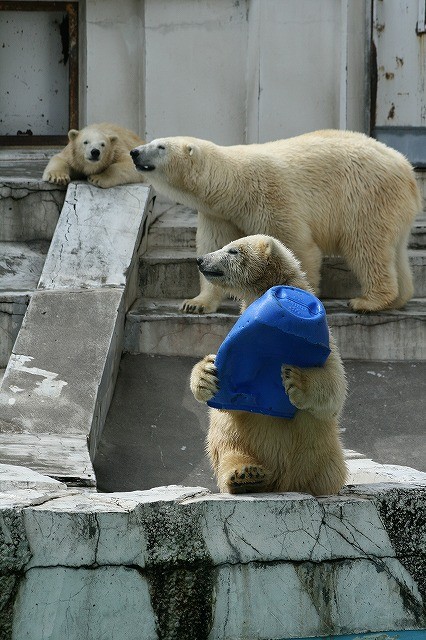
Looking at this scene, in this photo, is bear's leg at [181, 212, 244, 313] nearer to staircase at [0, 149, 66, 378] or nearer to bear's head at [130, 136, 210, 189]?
bear's head at [130, 136, 210, 189]

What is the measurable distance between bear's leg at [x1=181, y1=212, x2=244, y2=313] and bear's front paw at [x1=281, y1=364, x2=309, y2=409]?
118 inches

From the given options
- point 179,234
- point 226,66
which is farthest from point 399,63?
point 179,234

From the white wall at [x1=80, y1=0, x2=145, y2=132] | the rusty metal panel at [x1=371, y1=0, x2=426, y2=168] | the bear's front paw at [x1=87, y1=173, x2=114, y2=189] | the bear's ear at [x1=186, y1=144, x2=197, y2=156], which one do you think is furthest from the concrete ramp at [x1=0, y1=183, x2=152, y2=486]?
the rusty metal panel at [x1=371, y1=0, x2=426, y2=168]

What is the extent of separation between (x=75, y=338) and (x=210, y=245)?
3.78 ft

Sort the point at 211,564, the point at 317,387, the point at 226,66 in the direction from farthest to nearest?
1. the point at 226,66
2. the point at 317,387
3. the point at 211,564

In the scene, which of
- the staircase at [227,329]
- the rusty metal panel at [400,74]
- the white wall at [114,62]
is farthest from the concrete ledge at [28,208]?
the rusty metal panel at [400,74]

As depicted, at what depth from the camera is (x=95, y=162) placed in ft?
25.0

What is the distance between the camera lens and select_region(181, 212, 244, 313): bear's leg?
6.70 m

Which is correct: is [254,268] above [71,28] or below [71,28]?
below

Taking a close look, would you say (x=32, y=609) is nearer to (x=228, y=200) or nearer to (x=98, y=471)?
(x=98, y=471)

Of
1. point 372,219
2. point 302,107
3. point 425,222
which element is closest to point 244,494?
point 372,219

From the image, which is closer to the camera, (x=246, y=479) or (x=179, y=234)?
(x=246, y=479)

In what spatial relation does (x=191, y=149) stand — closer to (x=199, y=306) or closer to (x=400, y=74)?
(x=199, y=306)

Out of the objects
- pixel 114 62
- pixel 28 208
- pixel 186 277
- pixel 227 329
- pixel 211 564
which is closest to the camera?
pixel 211 564
